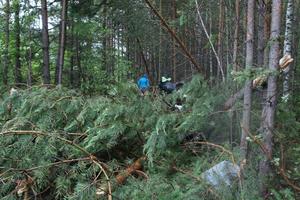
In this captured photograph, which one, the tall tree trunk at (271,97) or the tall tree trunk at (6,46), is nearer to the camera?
the tall tree trunk at (271,97)

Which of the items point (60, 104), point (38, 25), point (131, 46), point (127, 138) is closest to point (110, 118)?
point (127, 138)

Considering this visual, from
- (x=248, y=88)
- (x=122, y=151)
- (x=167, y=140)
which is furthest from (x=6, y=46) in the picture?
(x=248, y=88)

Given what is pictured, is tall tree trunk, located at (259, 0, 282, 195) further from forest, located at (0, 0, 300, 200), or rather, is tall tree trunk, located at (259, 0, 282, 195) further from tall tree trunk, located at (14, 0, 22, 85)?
tall tree trunk, located at (14, 0, 22, 85)

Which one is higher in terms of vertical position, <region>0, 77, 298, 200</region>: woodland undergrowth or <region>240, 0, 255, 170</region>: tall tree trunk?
<region>240, 0, 255, 170</region>: tall tree trunk

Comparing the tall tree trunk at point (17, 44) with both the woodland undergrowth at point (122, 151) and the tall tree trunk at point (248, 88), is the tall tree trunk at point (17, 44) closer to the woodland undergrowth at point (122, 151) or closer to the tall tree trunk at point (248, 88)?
the woodland undergrowth at point (122, 151)

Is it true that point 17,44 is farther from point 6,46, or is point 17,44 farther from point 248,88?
point 248,88

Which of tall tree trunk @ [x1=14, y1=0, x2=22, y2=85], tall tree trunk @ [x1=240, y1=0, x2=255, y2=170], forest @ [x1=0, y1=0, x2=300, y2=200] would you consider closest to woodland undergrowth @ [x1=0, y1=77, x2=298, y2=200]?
forest @ [x1=0, y1=0, x2=300, y2=200]

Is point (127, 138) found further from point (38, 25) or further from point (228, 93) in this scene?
point (38, 25)

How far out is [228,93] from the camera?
3.85 meters

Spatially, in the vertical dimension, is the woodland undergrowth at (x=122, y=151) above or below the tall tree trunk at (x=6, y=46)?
below

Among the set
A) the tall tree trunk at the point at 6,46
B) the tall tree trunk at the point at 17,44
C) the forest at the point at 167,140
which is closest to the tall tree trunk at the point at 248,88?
the forest at the point at 167,140

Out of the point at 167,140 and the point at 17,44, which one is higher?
the point at 17,44

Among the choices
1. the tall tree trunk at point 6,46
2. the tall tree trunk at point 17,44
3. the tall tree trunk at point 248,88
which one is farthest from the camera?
the tall tree trunk at point 6,46

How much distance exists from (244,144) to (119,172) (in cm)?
114
